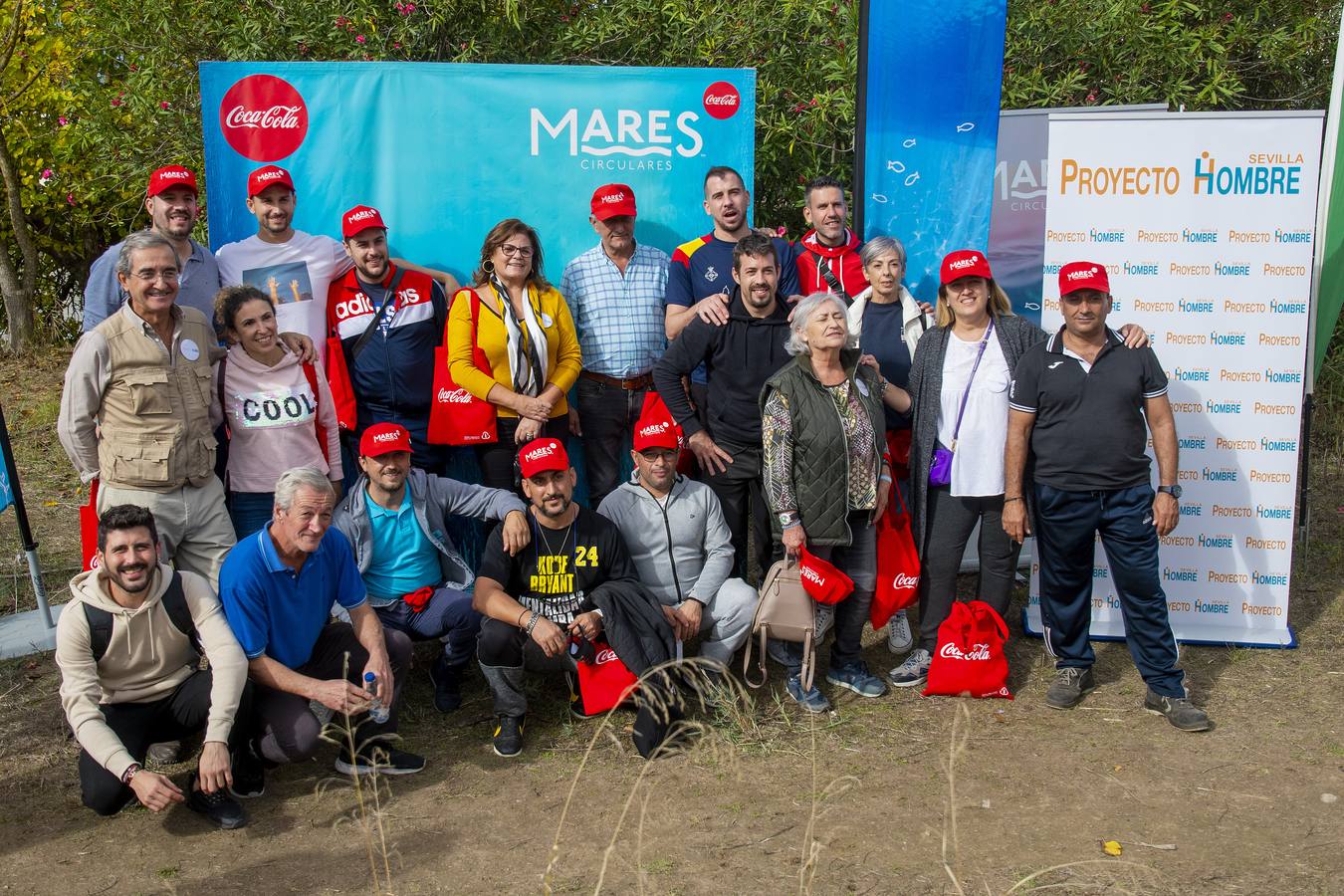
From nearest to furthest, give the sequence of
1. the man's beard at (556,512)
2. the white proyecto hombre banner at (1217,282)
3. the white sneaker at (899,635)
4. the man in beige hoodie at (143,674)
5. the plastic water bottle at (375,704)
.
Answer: the man in beige hoodie at (143,674) → the plastic water bottle at (375,704) → the man's beard at (556,512) → the white proyecto hombre banner at (1217,282) → the white sneaker at (899,635)

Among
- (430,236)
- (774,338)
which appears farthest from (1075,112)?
(430,236)

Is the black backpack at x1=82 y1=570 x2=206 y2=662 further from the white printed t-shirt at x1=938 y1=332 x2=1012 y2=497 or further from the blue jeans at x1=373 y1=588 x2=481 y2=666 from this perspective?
the white printed t-shirt at x1=938 y1=332 x2=1012 y2=497

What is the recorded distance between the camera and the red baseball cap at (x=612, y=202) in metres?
5.68

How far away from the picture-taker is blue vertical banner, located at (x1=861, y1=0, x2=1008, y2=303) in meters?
5.81

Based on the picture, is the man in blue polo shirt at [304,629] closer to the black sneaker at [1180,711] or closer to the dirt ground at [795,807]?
the dirt ground at [795,807]

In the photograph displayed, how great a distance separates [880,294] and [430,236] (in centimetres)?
229

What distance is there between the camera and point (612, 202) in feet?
18.6

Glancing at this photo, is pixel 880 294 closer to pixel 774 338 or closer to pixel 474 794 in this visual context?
pixel 774 338

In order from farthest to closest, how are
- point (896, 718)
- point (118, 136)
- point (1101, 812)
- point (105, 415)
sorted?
point (118, 136), point (896, 718), point (105, 415), point (1101, 812)

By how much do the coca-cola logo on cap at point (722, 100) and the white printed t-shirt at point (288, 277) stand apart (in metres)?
→ 2.08

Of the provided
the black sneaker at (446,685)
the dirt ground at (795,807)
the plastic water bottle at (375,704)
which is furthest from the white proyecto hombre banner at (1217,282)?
the plastic water bottle at (375,704)

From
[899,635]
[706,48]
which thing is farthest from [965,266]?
[706,48]

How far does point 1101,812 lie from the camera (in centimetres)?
425

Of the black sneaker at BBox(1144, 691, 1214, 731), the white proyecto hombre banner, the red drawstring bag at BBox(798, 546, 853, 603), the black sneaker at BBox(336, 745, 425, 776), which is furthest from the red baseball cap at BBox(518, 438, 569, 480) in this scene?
the black sneaker at BBox(1144, 691, 1214, 731)
